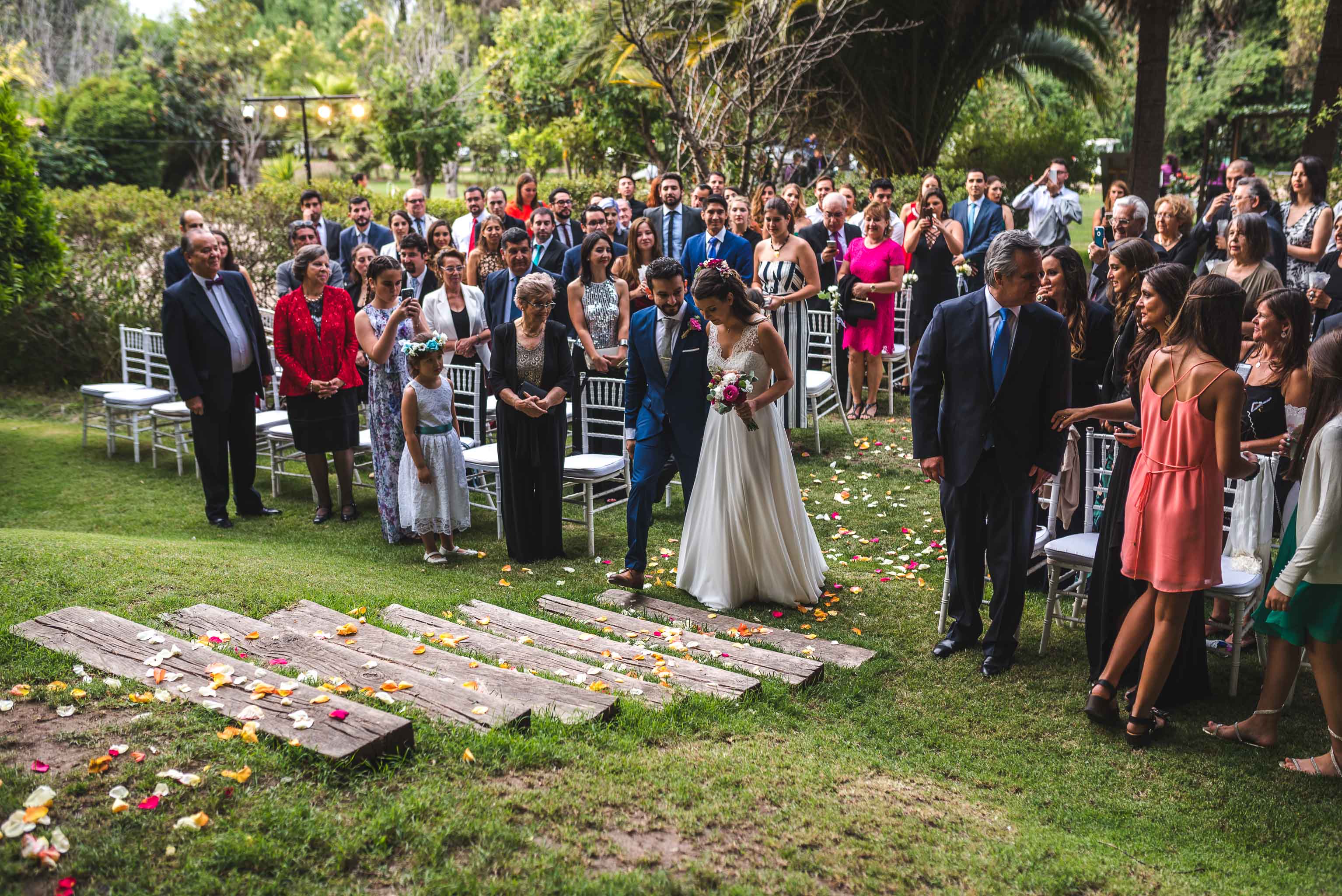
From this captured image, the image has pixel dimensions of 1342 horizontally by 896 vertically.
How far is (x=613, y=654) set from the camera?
5.21 meters

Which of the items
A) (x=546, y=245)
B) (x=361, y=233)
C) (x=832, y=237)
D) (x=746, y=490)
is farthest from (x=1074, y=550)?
(x=361, y=233)

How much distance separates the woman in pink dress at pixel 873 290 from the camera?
34.6 ft

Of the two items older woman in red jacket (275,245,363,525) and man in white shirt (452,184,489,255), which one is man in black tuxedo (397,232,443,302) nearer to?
older woman in red jacket (275,245,363,525)

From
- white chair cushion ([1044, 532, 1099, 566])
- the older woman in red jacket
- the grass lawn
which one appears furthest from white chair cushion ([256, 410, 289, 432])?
white chair cushion ([1044, 532, 1099, 566])

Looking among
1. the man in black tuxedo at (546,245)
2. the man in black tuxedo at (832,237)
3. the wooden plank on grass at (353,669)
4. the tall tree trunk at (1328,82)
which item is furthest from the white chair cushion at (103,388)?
the tall tree trunk at (1328,82)

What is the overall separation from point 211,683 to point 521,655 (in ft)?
4.59

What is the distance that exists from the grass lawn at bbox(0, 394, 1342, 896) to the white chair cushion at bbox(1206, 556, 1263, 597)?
555mm

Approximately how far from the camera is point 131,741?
12.3 ft

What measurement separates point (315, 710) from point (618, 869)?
1.31m

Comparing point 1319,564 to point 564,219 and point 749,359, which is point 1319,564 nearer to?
point 749,359

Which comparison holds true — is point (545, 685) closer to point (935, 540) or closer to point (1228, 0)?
point (935, 540)

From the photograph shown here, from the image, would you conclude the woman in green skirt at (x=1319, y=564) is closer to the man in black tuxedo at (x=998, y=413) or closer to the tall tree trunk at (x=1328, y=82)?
the man in black tuxedo at (x=998, y=413)

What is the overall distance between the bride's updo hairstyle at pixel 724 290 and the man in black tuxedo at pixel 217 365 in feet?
13.7

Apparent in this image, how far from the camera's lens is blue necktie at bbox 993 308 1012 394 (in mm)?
5180
